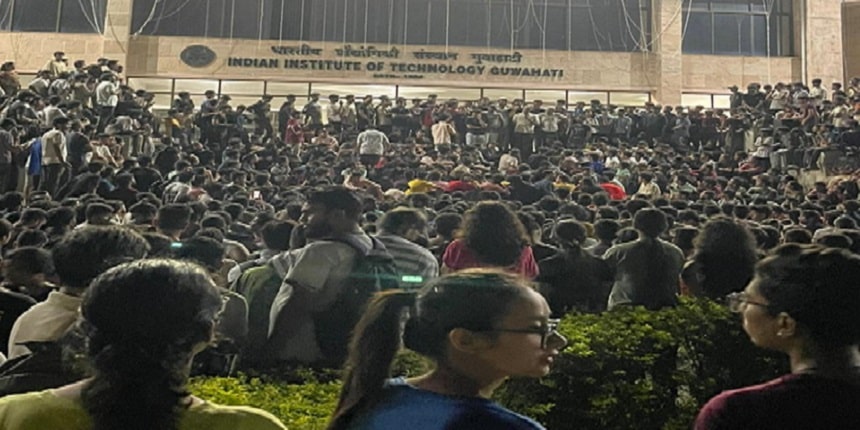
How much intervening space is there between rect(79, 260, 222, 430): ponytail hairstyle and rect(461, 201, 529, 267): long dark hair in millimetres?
2519

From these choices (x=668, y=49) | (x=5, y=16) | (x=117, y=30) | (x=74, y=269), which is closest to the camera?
(x=74, y=269)

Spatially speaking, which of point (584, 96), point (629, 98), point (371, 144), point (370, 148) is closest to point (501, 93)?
point (584, 96)

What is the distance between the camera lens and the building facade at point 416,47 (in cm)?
2586

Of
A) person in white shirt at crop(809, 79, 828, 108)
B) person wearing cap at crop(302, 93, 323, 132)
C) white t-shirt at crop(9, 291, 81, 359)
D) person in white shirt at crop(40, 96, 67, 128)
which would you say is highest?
person in white shirt at crop(809, 79, 828, 108)

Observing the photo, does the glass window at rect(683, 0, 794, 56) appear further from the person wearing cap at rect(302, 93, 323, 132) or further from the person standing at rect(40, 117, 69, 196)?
the person standing at rect(40, 117, 69, 196)

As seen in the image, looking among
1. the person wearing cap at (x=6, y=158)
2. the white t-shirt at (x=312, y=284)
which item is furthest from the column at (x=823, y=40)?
the white t-shirt at (x=312, y=284)

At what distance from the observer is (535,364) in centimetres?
189

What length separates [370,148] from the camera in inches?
630

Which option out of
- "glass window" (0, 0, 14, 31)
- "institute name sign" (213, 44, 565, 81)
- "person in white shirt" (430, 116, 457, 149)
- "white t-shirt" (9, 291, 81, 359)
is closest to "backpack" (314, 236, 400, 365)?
A: "white t-shirt" (9, 291, 81, 359)

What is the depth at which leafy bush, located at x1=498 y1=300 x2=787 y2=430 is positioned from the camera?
352 centimetres

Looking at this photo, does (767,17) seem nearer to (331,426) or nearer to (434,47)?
(434,47)

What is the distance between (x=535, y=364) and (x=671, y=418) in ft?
6.75

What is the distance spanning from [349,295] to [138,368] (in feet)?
6.76

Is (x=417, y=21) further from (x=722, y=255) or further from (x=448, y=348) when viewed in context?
(x=448, y=348)
